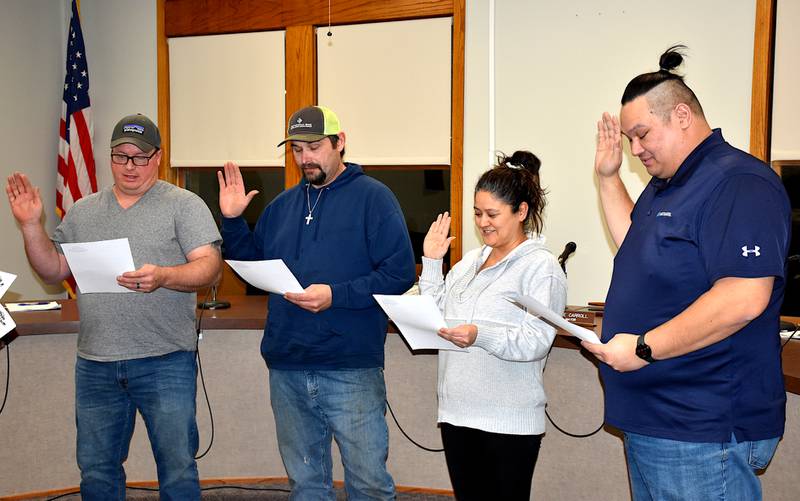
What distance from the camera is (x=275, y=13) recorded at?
4.48 m

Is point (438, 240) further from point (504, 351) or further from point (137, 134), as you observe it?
point (137, 134)

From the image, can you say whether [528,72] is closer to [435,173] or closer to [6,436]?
[435,173]

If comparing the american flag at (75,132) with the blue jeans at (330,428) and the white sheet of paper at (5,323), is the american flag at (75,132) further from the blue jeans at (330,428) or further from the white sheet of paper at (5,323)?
the blue jeans at (330,428)

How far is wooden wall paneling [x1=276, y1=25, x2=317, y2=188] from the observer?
4.45 m

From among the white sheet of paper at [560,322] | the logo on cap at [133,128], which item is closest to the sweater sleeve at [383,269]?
the white sheet of paper at [560,322]

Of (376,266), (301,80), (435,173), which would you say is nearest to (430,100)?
(435,173)

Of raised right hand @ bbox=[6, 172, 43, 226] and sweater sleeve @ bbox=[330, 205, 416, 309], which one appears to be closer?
sweater sleeve @ bbox=[330, 205, 416, 309]

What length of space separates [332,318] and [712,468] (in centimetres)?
128

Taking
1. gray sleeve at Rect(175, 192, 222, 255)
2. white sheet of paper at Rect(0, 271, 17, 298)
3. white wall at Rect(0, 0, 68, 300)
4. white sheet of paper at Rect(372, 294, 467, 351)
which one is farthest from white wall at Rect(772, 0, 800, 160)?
white wall at Rect(0, 0, 68, 300)

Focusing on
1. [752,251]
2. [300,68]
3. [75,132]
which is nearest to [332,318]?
[752,251]

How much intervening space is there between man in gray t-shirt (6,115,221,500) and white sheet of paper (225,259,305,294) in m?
0.17

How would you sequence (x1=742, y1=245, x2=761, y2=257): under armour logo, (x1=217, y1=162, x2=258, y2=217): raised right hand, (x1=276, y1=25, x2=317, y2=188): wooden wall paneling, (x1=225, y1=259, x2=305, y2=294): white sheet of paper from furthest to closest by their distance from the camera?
(x1=276, y1=25, x2=317, y2=188): wooden wall paneling, (x1=217, y1=162, x2=258, y2=217): raised right hand, (x1=225, y1=259, x2=305, y2=294): white sheet of paper, (x1=742, y1=245, x2=761, y2=257): under armour logo

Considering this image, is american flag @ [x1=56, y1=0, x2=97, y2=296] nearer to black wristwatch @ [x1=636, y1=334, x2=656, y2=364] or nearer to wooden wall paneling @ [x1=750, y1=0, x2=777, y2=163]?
wooden wall paneling @ [x1=750, y1=0, x2=777, y2=163]

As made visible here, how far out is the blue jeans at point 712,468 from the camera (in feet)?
5.20
